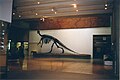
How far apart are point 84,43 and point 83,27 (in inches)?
59.2

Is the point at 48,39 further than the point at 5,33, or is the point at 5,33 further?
the point at 48,39

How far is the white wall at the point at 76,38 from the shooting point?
16895 mm

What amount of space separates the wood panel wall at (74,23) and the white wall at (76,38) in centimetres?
46

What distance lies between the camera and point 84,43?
17.2m

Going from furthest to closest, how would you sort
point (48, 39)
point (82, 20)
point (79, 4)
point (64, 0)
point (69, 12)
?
point (48, 39)
point (82, 20)
point (69, 12)
point (79, 4)
point (64, 0)

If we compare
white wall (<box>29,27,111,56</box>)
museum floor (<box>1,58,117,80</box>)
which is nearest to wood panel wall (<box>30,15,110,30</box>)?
white wall (<box>29,27,111,56</box>)

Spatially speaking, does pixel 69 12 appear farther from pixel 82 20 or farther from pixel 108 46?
pixel 108 46

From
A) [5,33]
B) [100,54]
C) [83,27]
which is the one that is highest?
[83,27]

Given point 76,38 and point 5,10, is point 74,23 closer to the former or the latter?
point 76,38

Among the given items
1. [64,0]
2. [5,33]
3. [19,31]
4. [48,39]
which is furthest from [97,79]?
[19,31]

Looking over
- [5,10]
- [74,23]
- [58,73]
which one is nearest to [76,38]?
[74,23]

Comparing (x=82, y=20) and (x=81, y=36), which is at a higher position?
(x=82, y=20)

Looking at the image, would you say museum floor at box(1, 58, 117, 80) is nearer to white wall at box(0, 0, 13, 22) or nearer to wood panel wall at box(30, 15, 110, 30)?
white wall at box(0, 0, 13, 22)

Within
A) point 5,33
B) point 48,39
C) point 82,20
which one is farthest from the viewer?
point 48,39
